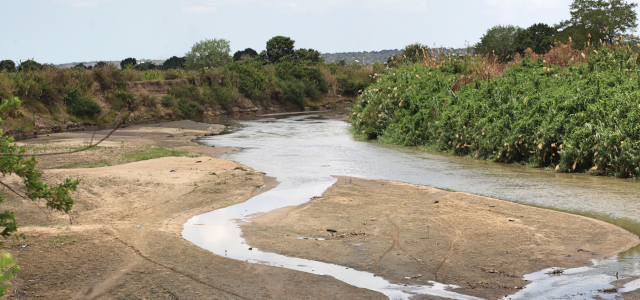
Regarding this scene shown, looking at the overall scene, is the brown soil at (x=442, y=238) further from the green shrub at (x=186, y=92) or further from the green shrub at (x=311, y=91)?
the green shrub at (x=311, y=91)

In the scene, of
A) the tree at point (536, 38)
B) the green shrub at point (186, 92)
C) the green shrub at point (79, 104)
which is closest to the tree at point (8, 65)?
the green shrub at point (79, 104)

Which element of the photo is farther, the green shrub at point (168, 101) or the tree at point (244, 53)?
the tree at point (244, 53)

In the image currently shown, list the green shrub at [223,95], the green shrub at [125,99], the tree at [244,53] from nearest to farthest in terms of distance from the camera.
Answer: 1. the green shrub at [125,99]
2. the green shrub at [223,95]
3. the tree at [244,53]

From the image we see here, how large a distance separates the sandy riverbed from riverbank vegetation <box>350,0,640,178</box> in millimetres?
5196

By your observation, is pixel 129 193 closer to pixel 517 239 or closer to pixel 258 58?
pixel 517 239

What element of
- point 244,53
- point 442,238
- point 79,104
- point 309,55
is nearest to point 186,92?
point 79,104

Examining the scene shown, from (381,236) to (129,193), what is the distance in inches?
204

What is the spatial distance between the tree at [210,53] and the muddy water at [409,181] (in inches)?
2641

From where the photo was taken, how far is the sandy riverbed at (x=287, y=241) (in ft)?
17.3

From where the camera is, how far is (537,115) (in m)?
14.9

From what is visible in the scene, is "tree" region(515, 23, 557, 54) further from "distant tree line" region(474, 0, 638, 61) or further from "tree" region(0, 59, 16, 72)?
"tree" region(0, 59, 16, 72)

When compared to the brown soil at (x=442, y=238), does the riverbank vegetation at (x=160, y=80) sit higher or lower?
higher

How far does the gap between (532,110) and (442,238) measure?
949cm

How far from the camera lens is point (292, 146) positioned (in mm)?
20703
